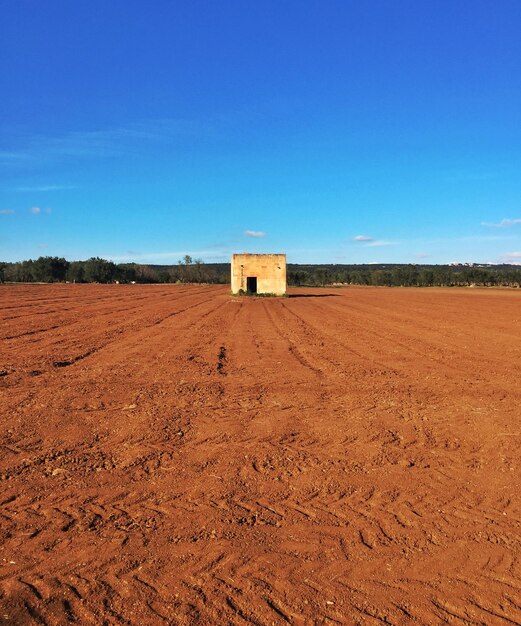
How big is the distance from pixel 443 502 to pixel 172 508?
242cm

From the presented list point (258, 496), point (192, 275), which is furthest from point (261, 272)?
point (192, 275)

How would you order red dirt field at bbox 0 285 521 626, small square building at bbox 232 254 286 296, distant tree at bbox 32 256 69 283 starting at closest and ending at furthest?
red dirt field at bbox 0 285 521 626 < small square building at bbox 232 254 286 296 < distant tree at bbox 32 256 69 283

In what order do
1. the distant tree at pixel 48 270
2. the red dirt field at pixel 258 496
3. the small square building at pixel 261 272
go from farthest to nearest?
the distant tree at pixel 48 270, the small square building at pixel 261 272, the red dirt field at pixel 258 496

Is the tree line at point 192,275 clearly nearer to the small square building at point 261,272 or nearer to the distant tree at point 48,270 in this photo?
the distant tree at point 48,270

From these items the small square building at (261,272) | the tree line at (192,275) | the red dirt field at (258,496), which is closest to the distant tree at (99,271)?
the tree line at (192,275)

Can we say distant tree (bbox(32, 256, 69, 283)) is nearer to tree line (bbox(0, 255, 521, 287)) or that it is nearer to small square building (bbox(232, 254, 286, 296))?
tree line (bbox(0, 255, 521, 287))

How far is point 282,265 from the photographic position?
1688 inches

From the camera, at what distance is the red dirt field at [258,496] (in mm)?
3293

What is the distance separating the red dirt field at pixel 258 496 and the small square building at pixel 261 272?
32.0m

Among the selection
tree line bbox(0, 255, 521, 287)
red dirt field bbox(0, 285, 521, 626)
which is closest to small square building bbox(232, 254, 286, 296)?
red dirt field bbox(0, 285, 521, 626)

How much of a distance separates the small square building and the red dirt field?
31981 mm

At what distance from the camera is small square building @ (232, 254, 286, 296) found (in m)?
42.2

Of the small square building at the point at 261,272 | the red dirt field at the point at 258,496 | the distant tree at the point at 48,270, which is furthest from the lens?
the distant tree at the point at 48,270

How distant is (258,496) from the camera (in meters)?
4.77
